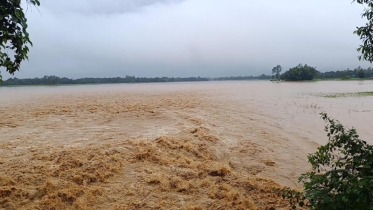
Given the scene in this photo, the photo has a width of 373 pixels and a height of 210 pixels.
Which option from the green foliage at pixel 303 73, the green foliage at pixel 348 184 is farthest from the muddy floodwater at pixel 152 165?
the green foliage at pixel 303 73

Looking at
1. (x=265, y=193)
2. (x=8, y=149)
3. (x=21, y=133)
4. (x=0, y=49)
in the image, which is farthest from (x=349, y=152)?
(x=21, y=133)

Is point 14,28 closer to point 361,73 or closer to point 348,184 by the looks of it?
point 348,184

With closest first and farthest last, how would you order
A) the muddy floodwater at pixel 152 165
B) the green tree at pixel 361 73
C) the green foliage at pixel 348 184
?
the green foliage at pixel 348 184 < the muddy floodwater at pixel 152 165 < the green tree at pixel 361 73

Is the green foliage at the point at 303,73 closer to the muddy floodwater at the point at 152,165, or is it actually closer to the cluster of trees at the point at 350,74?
the cluster of trees at the point at 350,74

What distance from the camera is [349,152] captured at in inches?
131

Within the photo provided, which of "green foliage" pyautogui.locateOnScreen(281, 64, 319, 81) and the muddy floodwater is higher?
"green foliage" pyautogui.locateOnScreen(281, 64, 319, 81)

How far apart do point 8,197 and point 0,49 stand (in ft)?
11.9

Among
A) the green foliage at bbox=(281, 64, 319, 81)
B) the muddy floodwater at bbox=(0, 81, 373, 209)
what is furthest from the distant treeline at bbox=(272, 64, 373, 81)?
the muddy floodwater at bbox=(0, 81, 373, 209)

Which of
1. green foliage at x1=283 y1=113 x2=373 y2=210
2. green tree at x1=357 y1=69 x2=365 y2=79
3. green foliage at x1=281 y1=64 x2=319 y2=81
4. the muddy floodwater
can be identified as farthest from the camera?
green foliage at x1=281 y1=64 x2=319 y2=81

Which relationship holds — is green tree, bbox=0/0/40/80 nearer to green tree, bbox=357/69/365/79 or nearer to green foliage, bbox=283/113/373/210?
green foliage, bbox=283/113/373/210

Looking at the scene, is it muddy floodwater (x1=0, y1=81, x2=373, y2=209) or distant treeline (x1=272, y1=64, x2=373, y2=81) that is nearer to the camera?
muddy floodwater (x1=0, y1=81, x2=373, y2=209)

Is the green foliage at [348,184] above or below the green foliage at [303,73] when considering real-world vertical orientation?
below

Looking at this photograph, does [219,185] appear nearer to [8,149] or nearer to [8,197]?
[8,197]

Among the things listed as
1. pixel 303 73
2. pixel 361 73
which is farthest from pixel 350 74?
pixel 303 73
